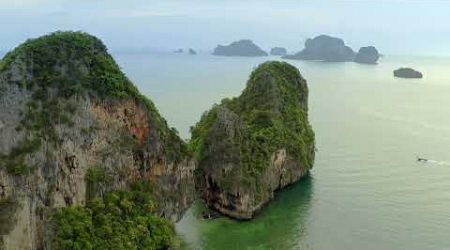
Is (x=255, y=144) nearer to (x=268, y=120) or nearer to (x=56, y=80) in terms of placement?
(x=268, y=120)

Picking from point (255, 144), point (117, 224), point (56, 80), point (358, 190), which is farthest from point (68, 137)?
point (358, 190)

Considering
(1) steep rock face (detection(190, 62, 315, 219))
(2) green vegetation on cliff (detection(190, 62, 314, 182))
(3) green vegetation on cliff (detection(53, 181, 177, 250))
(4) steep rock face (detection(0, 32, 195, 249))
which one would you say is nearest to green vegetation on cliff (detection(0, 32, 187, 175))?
(4) steep rock face (detection(0, 32, 195, 249))

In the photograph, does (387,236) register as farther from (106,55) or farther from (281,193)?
(106,55)

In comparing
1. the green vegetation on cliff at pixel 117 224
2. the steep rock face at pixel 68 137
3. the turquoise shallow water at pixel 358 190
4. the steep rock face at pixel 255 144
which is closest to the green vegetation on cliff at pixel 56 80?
the steep rock face at pixel 68 137

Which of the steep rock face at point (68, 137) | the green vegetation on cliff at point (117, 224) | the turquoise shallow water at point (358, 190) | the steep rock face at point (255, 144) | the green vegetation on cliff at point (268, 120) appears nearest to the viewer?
the steep rock face at point (68, 137)

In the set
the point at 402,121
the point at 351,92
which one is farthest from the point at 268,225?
the point at 351,92

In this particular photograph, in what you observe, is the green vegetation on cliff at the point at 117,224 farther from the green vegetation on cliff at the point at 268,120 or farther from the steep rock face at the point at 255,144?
the green vegetation on cliff at the point at 268,120
